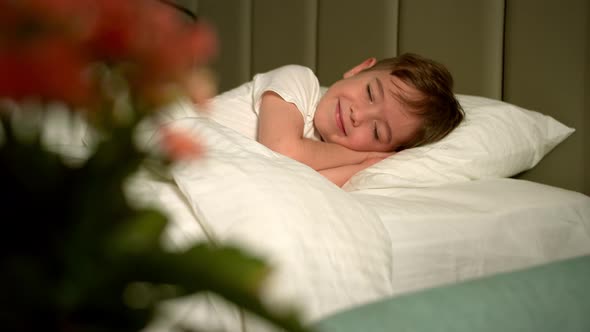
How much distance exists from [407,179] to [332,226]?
0.40 metres

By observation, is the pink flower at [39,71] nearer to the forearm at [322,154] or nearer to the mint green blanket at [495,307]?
the mint green blanket at [495,307]

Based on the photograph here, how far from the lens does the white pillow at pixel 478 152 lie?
36.4 inches

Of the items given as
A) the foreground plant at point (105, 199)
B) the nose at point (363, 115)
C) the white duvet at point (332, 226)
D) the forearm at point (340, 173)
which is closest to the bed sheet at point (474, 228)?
the white duvet at point (332, 226)

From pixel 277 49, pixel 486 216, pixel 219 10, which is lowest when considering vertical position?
pixel 486 216

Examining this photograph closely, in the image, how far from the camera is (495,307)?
0.46 metres

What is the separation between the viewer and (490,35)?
3.94 ft

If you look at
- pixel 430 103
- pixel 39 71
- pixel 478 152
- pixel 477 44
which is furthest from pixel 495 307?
pixel 477 44

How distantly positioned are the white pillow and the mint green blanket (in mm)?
380

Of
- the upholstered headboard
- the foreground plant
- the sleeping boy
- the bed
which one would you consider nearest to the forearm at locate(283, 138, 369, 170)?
the sleeping boy

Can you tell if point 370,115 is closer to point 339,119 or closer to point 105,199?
point 339,119

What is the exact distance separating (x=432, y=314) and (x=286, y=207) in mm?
195

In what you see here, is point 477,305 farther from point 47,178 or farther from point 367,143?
point 367,143

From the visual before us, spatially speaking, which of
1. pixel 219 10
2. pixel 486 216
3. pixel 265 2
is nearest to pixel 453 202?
pixel 486 216

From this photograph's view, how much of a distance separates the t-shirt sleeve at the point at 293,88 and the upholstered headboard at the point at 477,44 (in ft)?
1.15
